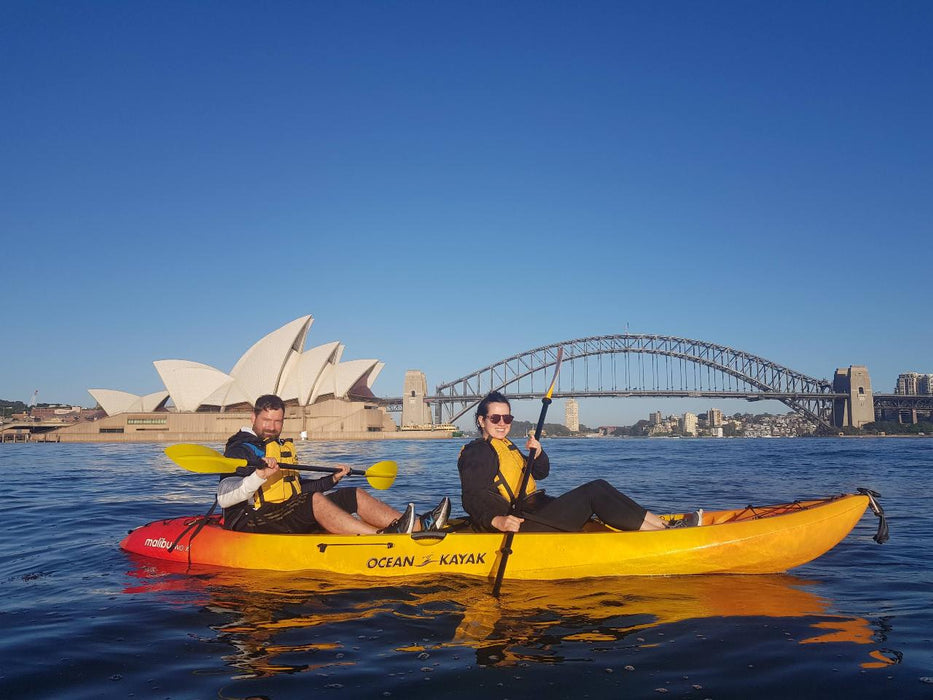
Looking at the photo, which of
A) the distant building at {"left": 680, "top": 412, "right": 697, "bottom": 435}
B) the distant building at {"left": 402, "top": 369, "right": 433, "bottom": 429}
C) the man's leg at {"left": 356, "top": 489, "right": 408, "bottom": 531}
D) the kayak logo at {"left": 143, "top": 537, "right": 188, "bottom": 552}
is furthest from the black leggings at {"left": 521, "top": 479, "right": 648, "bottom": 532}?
the distant building at {"left": 680, "top": 412, "right": 697, "bottom": 435}

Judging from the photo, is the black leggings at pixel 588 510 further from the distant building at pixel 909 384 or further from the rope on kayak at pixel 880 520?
the distant building at pixel 909 384

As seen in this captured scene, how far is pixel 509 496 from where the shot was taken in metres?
5.35

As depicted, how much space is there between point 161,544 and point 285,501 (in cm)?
168

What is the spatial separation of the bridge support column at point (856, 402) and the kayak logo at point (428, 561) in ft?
306

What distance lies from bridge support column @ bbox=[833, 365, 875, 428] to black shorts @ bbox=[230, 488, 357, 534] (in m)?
93.3

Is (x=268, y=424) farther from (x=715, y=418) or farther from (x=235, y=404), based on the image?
(x=715, y=418)

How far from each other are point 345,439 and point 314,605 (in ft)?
219

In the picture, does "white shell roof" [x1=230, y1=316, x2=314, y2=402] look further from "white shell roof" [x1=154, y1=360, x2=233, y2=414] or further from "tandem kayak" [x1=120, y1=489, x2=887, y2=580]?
"tandem kayak" [x1=120, y1=489, x2=887, y2=580]

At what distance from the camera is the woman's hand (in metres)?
5.09

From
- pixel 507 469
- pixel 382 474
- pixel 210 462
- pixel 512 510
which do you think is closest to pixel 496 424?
pixel 507 469

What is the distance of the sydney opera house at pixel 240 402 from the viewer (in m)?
60.5

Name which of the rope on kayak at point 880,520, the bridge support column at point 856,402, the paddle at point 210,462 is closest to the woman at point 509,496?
the paddle at point 210,462

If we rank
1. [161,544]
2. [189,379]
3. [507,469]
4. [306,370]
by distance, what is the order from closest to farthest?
[507,469] → [161,544] → [306,370] → [189,379]

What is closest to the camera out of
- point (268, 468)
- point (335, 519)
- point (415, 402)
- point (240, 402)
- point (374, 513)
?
point (268, 468)
